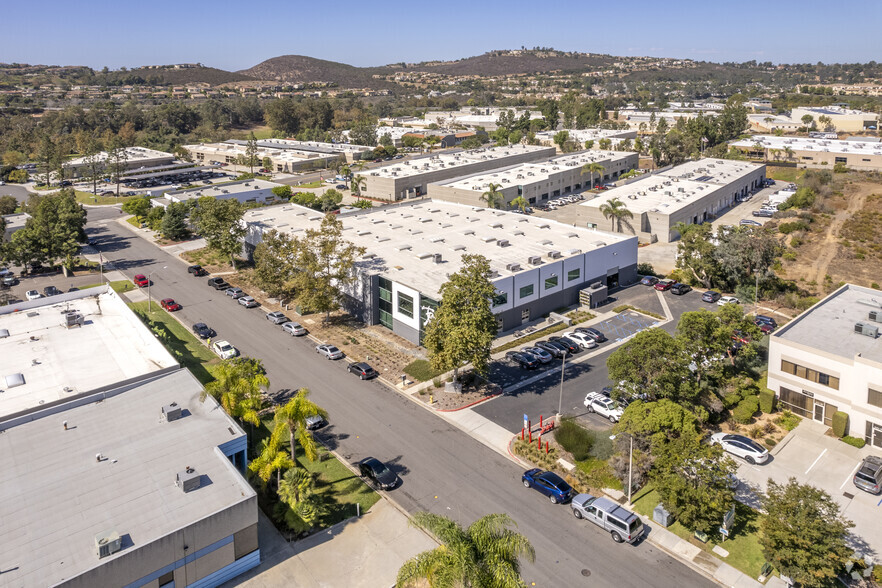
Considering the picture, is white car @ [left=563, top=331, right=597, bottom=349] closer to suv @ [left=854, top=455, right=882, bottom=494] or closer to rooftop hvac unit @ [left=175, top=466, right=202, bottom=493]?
suv @ [left=854, top=455, right=882, bottom=494]

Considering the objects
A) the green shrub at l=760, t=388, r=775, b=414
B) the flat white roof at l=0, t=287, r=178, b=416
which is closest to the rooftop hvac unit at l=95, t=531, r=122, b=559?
the flat white roof at l=0, t=287, r=178, b=416

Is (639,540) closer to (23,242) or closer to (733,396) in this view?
(733,396)

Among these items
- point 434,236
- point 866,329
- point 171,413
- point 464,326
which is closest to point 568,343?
point 464,326

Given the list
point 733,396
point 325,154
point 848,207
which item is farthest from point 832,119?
point 733,396

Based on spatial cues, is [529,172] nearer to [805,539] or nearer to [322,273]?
[322,273]

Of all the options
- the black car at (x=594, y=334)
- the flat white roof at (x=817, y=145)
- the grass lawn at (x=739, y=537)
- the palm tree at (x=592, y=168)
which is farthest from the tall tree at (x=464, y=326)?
the flat white roof at (x=817, y=145)

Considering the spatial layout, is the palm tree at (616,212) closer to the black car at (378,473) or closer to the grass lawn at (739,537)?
the grass lawn at (739,537)
